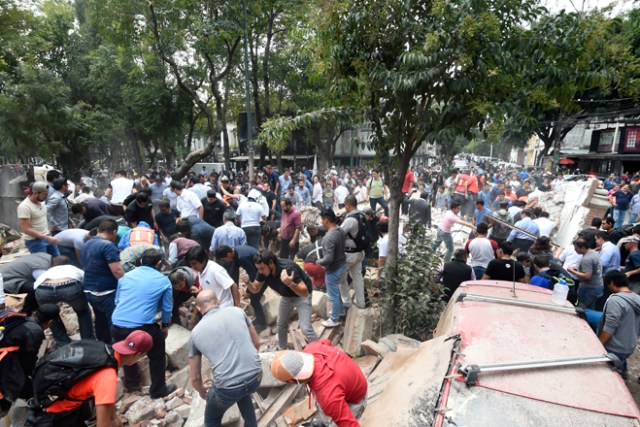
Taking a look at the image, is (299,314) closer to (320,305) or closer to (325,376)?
(320,305)

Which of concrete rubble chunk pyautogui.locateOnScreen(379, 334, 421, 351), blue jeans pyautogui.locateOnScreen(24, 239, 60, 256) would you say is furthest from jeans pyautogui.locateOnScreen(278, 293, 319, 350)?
blue jeans pyautogui.locateOnScreen(24, 239, 60, 256)

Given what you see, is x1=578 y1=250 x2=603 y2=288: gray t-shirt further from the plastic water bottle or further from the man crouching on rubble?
the man crouching on rubble

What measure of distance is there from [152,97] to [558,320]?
2238 cm

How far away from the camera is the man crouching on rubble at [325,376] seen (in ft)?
8.16

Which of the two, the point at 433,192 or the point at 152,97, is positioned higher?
the point at 152,97

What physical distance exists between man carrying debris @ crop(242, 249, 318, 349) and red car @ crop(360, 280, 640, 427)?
5.53 ft

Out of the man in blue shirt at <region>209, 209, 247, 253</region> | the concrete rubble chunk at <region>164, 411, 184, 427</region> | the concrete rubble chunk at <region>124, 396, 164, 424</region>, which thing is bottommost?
the concrete rubble chunk at <region>164, 411, 184, 427</region>

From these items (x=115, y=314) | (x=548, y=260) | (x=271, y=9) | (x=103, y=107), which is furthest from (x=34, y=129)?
(x=548, y=260)

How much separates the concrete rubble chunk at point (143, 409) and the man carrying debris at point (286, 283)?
5.24ft

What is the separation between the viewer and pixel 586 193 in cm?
987

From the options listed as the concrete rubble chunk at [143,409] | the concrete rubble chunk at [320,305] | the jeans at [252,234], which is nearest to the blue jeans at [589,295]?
the concrete rubble chunk at [320,305]

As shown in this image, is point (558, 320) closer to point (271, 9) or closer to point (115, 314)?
point (115, 314)

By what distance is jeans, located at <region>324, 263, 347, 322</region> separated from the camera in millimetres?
4992

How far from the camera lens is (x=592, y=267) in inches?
202
